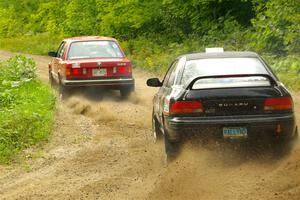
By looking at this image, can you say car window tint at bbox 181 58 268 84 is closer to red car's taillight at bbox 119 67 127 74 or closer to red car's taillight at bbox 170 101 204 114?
red car's taillight at bbox 170 101 204 114

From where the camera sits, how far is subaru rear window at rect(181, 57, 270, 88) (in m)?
7.56

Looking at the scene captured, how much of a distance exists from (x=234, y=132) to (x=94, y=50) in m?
8.60

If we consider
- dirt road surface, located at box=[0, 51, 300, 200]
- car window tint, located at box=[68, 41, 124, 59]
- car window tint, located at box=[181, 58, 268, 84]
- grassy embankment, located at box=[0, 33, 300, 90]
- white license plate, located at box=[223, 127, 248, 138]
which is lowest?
grassy embankment, located at box=[0, 33, 300, 90]

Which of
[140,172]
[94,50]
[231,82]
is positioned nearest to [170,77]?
[231,82]

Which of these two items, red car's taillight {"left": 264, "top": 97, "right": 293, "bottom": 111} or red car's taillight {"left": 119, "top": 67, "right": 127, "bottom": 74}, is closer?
red car's taillight {"left": 264, "top": 97, "right": 293, "bottom": 111}

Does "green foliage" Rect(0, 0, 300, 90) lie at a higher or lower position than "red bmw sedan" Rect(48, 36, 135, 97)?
lower

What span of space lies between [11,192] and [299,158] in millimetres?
3568

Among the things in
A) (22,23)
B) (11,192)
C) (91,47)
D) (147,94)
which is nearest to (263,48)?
(147,94)

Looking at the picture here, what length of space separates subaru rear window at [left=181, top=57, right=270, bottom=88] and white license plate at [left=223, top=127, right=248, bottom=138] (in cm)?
55

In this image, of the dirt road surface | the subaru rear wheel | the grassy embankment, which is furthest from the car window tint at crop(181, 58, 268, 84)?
the grassy embankment

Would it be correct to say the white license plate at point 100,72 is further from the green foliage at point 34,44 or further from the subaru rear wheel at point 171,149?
the green foliage at point 34,44

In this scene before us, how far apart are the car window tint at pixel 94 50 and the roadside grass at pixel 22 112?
50.5 inches

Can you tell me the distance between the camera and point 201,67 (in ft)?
26.5

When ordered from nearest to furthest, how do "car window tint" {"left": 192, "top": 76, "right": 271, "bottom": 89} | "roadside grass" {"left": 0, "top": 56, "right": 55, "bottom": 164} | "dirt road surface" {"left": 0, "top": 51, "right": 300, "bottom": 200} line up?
"dirt road surface" {"left": 0, "top": 51, "right": 300, "bottom": 200} < "car window tint" {"left": 192, "top": 76, "right": 271, "bottom": 89} < "roadside grass" {"left": 0, "top": 56, "right": 55, "bottom": 164}
